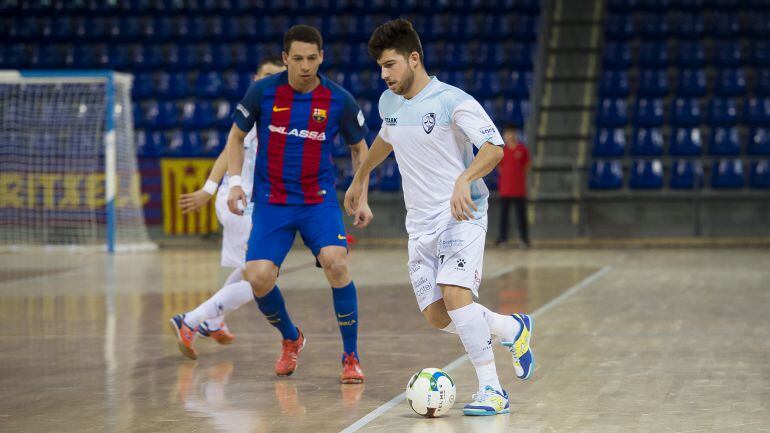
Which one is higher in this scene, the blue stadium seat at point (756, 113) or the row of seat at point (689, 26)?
the row of seat at point (689, 26)

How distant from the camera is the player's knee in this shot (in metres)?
7.09

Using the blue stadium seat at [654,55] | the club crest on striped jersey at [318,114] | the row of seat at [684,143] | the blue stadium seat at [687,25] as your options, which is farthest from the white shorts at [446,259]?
the blue stadium seat at [687,25]

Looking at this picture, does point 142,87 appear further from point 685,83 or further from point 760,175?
point 760,175

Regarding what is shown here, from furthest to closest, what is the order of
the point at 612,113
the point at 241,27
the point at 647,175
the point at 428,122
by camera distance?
the point at 241,27
the point at 612,113
the point at 647,175
the point at 428,122

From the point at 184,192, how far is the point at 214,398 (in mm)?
14816

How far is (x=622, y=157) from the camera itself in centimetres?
2133

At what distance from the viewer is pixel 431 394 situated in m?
5.93

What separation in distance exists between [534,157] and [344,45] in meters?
4.58

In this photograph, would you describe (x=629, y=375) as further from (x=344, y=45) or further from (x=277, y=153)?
(x=344, y=45)

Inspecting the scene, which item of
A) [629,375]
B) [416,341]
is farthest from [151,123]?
[629,375]

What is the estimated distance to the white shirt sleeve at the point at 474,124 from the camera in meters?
5.94

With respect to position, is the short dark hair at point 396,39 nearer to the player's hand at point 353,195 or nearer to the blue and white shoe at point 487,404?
the player's hand at point 353,195

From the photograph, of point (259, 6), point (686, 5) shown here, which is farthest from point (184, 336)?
point (686, 5)

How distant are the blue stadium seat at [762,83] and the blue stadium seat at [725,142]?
3.78 feet
